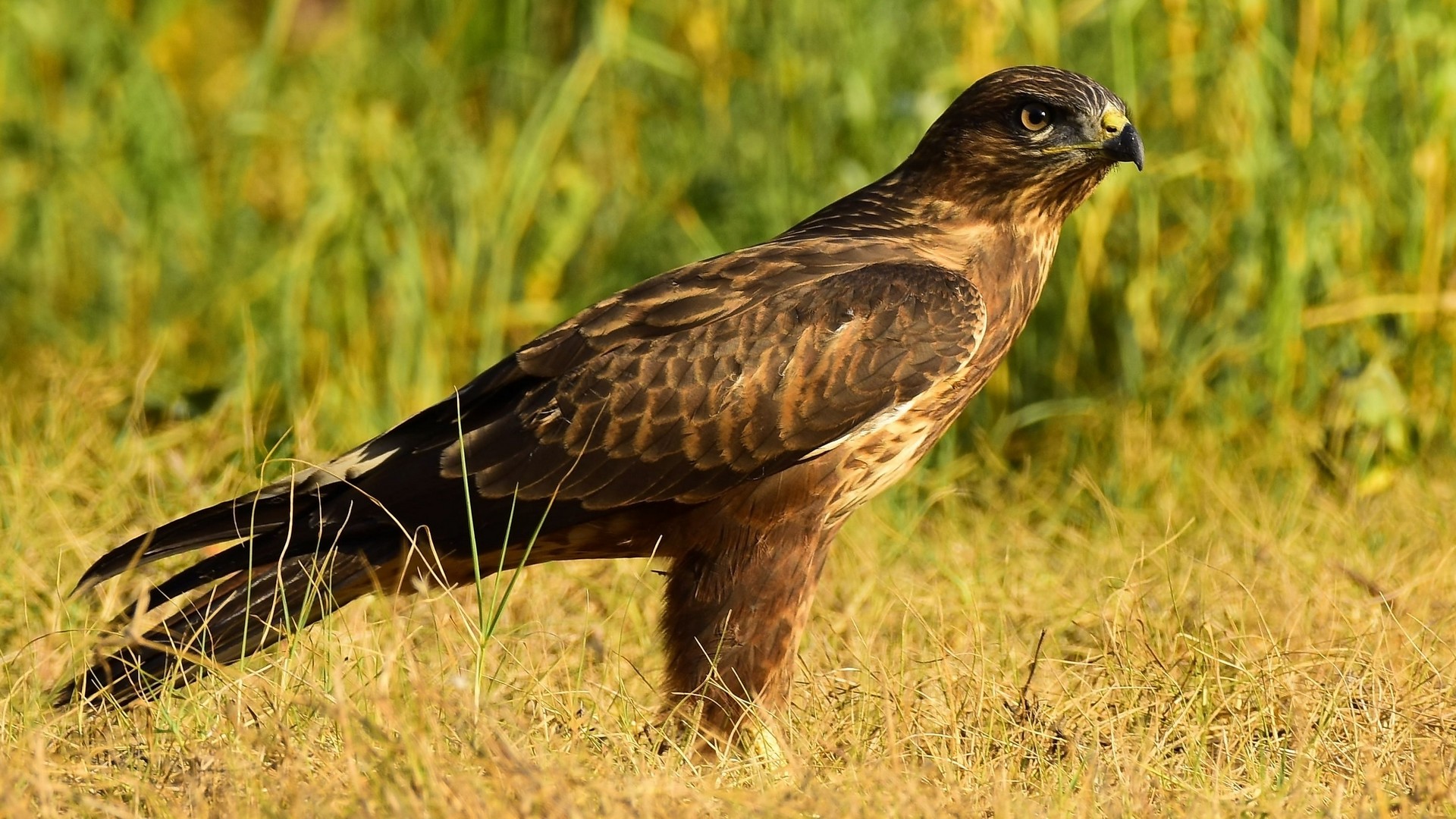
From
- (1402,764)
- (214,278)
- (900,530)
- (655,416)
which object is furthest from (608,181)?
(1402,764)

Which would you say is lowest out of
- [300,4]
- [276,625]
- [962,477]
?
[962,477]

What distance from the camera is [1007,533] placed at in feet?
16.9

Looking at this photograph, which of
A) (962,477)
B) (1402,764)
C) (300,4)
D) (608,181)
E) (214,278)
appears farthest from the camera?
(300,4)

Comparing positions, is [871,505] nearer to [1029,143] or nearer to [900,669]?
[1029,143]

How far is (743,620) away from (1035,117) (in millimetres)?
1446

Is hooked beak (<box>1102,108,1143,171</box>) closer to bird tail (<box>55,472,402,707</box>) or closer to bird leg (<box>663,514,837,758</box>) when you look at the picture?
bird leg (<box>663,514,837,758</box>)

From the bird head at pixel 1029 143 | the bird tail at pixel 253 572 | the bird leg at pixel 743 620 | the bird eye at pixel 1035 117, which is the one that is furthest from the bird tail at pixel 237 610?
the bird eye at pixel 1035 117

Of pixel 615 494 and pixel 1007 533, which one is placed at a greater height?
pixel 615 494

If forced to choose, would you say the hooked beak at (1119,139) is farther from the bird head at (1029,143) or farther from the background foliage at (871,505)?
the background foliage at (871,505)

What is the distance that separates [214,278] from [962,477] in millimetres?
2810

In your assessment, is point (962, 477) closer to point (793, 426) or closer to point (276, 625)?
point (793, 426)

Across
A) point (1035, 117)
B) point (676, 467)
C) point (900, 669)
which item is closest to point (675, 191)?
point (1035, 117)

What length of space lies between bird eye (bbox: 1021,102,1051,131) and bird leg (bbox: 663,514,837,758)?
1.15 m

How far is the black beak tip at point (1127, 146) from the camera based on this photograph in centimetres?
422
